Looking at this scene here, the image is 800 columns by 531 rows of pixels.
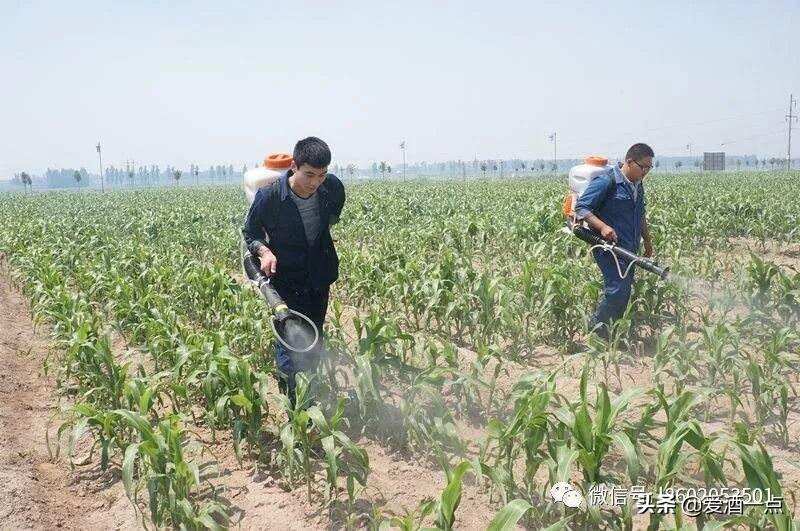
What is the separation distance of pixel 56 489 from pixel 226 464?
0.88 meters

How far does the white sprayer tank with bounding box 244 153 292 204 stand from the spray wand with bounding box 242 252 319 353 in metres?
0.52

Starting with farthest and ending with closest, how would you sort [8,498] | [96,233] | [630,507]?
[96,233] → [8,498] → [630,507]

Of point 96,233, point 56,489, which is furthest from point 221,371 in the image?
point 96,233

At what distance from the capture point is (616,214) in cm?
467

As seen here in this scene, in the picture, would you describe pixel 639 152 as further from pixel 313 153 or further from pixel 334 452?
pixel 334 452

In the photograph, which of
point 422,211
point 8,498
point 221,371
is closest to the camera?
point 8,498

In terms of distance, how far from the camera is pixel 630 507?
2453 millimetres

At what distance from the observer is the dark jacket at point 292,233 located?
3.35m

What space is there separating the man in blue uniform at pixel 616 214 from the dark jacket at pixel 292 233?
2.10 metres

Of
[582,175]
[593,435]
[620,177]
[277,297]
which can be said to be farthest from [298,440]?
[582,175]

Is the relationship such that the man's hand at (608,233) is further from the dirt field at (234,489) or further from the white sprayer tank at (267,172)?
the white sprayer tank at (267,172)

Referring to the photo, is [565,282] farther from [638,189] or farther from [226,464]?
[226,464]

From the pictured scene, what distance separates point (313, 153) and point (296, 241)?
2.02 ft

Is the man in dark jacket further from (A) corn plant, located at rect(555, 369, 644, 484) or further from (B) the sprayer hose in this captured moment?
(B) the sprayer hose
